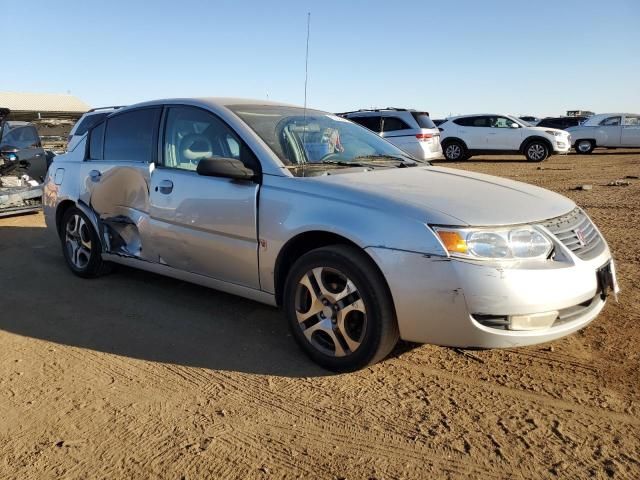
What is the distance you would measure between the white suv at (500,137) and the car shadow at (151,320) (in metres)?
16.2

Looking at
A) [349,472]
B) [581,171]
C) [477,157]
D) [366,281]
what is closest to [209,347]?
[366,281]

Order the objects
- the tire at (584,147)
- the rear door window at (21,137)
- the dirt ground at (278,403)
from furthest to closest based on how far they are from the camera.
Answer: the tire at (584,147), the rear door window at (21,137), the dirt ground at (278,403)

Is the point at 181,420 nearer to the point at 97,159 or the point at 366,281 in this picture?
the point at 366,281

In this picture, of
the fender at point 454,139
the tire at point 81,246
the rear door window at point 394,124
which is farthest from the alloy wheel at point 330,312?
the fender at point 454,139

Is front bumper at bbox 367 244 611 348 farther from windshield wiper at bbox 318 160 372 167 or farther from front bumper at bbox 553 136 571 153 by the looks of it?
front bumper at bbox 553 136 571 153

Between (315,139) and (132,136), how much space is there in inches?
70.3

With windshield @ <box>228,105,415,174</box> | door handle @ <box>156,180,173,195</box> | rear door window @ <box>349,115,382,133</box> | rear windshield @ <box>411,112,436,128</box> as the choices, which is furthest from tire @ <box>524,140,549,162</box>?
door handle @ <box>156,180,173,195</box>

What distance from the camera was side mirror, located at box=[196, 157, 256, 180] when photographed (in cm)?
354

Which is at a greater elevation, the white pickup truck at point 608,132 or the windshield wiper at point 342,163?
the windshield wiper at point 342,163

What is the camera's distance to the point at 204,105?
13.8ft

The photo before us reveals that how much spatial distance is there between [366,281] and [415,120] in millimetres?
13436

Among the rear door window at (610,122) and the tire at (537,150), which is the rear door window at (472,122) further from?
the rear door window at (610,122)

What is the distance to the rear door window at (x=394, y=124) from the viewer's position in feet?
51.5

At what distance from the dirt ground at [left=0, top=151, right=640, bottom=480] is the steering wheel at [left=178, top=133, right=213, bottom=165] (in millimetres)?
1204
